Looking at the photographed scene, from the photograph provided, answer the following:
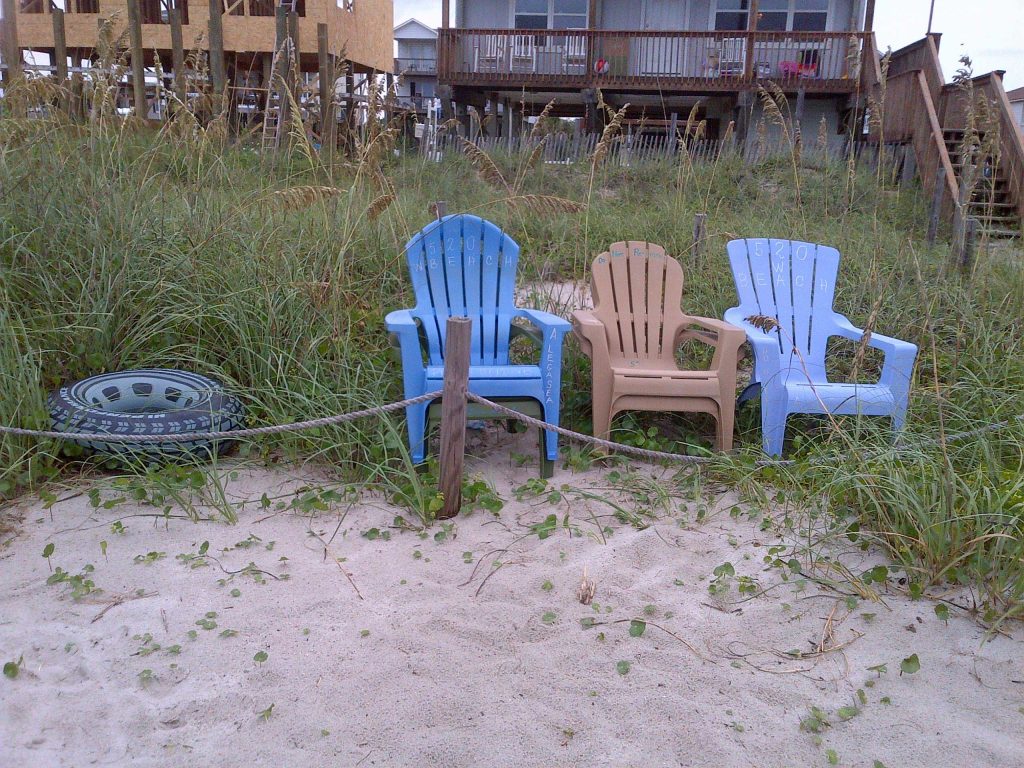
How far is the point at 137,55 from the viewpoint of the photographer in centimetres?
805

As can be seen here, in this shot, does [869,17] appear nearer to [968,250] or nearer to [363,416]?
[968,250]

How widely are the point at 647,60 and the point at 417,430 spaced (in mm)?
12483

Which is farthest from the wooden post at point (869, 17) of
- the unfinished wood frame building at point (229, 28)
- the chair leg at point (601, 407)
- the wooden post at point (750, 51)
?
the chair leg at point (601, 407)

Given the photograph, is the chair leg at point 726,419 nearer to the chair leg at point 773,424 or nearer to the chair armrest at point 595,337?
the chair leg at point 773,424

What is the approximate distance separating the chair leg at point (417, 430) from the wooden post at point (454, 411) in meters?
0.37

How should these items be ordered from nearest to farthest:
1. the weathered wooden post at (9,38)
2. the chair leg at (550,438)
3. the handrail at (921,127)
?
1. the chair leg at (550,438)
2. the weathered wooden post at (9,38)
3. the handrail at (921,127)

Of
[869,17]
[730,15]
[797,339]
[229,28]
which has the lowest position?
[797,339]

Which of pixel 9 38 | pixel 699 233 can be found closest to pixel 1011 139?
pixel 699 233

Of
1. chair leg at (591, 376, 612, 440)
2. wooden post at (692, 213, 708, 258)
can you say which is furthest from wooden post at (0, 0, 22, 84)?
wooden post at (692, 213, 708, 258)

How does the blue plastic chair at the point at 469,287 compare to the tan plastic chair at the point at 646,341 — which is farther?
the blue plastic chair at the point at 469,287

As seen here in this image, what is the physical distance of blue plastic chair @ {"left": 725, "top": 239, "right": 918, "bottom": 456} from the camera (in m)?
3.53

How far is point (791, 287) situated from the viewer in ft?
14.0

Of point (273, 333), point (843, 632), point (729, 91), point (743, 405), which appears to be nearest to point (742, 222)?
point (743, 405)

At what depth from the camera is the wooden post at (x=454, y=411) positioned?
9.07ft
